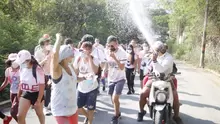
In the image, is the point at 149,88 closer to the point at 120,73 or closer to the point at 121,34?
the point at 120,73

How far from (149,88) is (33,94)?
251 cm

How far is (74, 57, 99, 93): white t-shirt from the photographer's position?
5.77m

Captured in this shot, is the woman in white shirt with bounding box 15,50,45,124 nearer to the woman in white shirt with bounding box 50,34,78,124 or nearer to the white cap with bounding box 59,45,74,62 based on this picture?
the woman in white shirt with bounding box 50,34,78,124

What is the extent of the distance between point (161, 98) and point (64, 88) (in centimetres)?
224

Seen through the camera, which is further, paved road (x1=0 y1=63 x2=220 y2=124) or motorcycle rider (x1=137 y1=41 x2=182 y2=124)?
paved road (x1=0 y1=63 x2=220 y2=124)

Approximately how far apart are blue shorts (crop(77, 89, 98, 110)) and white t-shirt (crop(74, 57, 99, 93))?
7 centimetres

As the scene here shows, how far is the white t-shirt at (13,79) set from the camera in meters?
6.01

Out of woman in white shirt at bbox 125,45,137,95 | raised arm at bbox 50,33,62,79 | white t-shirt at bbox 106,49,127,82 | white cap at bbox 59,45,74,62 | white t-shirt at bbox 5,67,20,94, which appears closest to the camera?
raised arm at bbox 50,33,62,79

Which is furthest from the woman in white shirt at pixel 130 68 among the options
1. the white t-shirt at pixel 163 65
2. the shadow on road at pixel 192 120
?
the white t-shirt at pixel 163 65

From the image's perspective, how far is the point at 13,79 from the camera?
6.07 m

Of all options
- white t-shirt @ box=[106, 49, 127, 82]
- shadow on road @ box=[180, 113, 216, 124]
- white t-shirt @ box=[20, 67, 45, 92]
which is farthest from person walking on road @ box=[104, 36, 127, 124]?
white t-shirt @ box=[20, 67, 45, 92]

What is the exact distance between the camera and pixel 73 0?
87.9ft

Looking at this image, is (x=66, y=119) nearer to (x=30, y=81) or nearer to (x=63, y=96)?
(x=63, y=96)

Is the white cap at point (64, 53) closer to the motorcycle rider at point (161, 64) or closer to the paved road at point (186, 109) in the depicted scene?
the motorcycle rider at point (161, 64)
